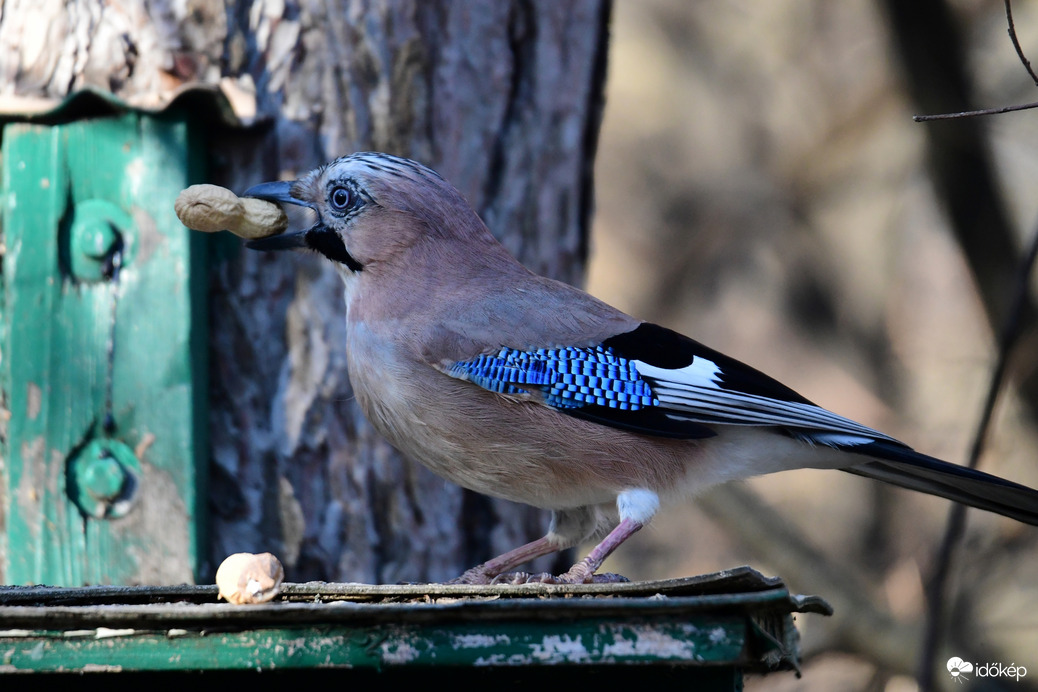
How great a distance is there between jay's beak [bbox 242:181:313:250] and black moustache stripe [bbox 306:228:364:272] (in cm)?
2

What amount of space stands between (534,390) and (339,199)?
797mm

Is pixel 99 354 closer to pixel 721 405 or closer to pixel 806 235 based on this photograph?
pixel 721 405

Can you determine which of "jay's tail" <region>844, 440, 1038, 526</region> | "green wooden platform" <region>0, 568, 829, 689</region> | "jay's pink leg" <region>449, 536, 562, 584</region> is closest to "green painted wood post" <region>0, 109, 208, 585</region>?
"jay's pink leg" <region>449, 536, 562, 584</region>

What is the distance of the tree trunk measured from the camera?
3.19 meters

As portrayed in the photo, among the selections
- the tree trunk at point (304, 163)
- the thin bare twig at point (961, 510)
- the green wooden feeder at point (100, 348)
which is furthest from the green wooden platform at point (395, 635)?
the thin bare twig at point (961, 510)

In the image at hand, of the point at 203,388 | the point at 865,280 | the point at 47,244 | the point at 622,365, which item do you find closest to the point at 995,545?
the point at 865,280

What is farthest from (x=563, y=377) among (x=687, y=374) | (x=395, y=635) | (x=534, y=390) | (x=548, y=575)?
(x=395, y=635)

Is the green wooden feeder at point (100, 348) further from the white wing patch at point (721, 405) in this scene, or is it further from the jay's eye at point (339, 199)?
the white wing patch at point (721, 405)

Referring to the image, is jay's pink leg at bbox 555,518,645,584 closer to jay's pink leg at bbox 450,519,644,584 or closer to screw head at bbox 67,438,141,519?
jay's pink leg at bbox 450,519,644,584

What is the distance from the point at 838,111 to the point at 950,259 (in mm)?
1243

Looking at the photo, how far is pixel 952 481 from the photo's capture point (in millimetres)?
2785

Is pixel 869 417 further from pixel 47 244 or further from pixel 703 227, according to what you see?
pixel 47 244

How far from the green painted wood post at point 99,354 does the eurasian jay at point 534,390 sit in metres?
0.38

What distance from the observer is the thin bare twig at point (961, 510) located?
3.49m
